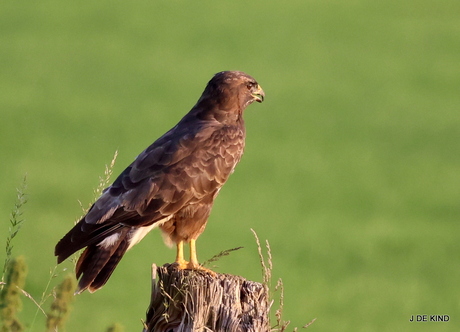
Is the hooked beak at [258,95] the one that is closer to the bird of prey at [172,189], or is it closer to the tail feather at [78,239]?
the bird of prey at [172,189]

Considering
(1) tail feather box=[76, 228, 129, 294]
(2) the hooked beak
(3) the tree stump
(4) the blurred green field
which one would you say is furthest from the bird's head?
(4) the blurred green field

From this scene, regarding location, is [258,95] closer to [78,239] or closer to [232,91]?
[232,91]

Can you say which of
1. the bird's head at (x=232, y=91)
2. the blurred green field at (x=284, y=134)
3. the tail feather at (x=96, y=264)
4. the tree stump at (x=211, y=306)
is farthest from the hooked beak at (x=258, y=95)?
the blurred green field at (x=284, y=134)

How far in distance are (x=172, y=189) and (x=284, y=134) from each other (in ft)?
36.0

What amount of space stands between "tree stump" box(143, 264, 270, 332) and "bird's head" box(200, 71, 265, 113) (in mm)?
2173

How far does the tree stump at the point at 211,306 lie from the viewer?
4.12 metres

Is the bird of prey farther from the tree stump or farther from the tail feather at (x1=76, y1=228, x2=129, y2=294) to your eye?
the tree stump

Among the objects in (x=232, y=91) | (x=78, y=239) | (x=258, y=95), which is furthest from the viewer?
(x=258, y=95)

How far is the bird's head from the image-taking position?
627cm

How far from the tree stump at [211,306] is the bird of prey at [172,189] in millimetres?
641

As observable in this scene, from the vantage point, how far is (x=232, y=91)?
6320 millimetres

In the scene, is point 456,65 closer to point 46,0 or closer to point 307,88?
point 307,88

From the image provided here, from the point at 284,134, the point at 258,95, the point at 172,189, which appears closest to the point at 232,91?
the point at 258,95

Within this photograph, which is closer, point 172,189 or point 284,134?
point 172,189
